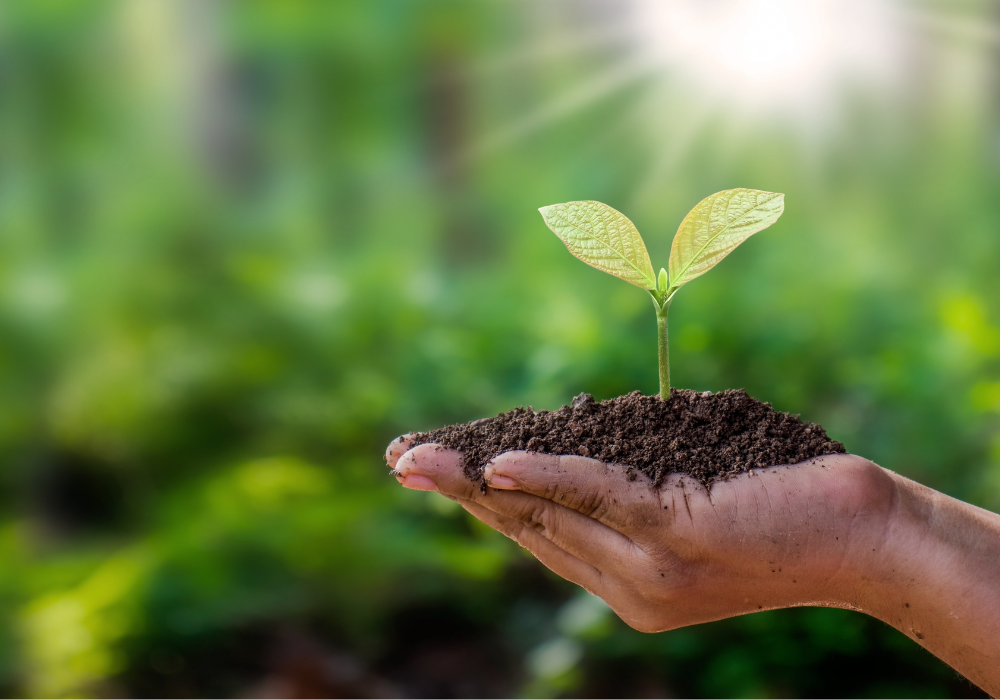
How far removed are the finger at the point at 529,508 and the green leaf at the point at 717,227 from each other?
1.17 feet

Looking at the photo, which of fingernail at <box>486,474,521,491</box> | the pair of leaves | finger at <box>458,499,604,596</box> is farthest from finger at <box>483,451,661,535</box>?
the pair of leaves

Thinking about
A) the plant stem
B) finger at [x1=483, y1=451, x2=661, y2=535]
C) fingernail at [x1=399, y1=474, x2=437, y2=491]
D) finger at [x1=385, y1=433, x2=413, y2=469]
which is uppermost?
the plant stem

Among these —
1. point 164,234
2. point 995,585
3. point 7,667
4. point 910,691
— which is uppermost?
point 164,234

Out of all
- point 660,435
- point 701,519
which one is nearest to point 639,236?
point 660,435

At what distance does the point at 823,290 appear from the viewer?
2094mm

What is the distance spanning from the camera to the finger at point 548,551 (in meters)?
1.02

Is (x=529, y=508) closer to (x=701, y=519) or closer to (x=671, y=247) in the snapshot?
(x=701, y=519)

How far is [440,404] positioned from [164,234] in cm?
138

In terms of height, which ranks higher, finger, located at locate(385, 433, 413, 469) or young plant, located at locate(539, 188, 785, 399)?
young plant, located at locate(539, 188, 785, 399)

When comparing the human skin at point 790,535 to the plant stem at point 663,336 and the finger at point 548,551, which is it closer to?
the finger at point 548,551

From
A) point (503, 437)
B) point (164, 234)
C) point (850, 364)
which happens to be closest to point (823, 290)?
point (850, 364)

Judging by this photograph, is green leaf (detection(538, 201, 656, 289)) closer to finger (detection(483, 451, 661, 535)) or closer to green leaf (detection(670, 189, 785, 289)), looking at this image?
green leaf (detection(670, 189, 785, 289))

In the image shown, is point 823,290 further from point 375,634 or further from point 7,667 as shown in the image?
point 7,667

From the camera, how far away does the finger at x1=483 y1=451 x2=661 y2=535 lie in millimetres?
905
